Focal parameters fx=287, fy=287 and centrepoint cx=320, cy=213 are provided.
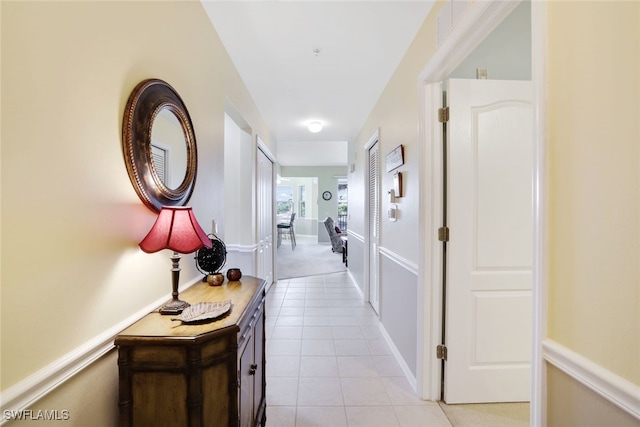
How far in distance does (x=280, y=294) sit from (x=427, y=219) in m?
A: 3.08

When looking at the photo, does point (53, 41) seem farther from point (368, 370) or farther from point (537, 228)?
point (368, 370)

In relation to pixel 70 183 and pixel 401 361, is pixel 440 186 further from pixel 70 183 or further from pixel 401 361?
pixel 70 183

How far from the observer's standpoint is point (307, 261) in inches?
281

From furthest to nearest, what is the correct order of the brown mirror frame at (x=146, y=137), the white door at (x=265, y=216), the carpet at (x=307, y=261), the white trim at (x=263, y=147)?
1. the carpet at (x=307, y=261)
2. the white door at (x=265, y=216)
3. the white trim at (x=263, y=147)
4. the brown mirror frame at (x=146, y=137)

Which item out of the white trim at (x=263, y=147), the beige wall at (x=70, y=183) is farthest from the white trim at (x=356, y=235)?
the beige wall at (x=70, y=183)

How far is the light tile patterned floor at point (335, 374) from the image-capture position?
1.81 metres

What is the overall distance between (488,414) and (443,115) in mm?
1918

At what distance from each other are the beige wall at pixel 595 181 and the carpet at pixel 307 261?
195 inches

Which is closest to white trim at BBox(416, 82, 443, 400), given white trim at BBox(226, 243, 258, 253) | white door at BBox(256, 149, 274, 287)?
white trim at BBox(226, 243, 258, 253)

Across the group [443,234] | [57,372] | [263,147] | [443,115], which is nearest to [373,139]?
[263,147]

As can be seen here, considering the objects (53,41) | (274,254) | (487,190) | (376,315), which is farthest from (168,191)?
(274,254)

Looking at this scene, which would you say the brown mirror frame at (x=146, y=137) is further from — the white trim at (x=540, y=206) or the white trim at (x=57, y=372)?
the white trim at (x=540, y=206)

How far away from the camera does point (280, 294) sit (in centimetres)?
438

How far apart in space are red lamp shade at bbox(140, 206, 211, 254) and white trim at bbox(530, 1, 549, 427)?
122 centimetres
